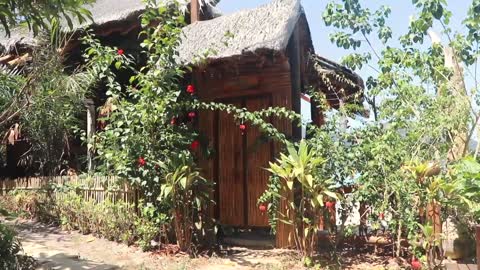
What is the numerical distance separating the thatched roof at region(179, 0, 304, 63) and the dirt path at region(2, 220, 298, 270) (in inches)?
105

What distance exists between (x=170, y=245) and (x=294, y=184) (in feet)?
6.17

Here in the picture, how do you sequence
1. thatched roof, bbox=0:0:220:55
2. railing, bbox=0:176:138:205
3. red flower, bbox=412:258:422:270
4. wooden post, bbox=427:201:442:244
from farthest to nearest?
1. thatched roof, bbox=0:0:220:55
2. railing, bbox=0:176:138:205
3. wooden post, bbox=427:201:442:244
4. red flower, bbox=412:258:422:270

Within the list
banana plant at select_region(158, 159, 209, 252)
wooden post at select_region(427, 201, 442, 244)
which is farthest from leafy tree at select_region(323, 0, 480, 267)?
banana plant at select_region(158, 159, 209, 252)

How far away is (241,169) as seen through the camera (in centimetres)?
731

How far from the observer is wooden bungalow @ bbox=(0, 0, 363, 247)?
20.8 ft

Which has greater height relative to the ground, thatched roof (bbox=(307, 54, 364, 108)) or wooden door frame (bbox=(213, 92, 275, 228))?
thatched roof (bbox=(307, 54, 364, 108))

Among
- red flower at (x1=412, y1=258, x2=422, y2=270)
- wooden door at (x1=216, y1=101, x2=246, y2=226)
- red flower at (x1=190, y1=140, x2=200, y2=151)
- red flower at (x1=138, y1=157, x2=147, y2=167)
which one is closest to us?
red flower at (x1=412, y1=258, x2=422, y2=270)

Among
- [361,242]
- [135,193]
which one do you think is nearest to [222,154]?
[135,193]

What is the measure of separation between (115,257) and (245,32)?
368 cm

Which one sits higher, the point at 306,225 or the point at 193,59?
the point at 193,59

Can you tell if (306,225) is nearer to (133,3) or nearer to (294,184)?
(294,184)

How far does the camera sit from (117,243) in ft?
21.1

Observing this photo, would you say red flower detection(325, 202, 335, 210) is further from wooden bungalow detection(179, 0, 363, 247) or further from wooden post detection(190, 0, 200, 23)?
wooden post detection(190, 0, 200, 23)

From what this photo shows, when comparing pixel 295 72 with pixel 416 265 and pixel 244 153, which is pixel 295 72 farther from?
pixel 416 265
